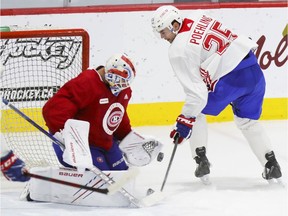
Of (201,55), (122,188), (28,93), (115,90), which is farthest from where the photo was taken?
(28,93)

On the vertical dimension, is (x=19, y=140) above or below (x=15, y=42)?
below

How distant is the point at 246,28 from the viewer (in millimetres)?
5730

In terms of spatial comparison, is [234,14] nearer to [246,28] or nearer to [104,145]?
[246,28]

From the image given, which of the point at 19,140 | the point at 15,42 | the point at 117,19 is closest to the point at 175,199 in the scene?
the point at 19,140

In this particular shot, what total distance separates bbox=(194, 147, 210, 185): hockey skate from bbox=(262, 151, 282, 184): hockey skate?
0.27 m

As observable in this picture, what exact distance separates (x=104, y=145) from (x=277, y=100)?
6.71 feet

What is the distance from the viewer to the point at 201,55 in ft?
13.7

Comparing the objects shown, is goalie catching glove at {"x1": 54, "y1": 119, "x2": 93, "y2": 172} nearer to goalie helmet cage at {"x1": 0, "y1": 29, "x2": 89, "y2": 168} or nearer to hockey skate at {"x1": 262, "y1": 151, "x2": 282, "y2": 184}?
goalie helmet cage at {"x1": 0, "y1": 29, "x2": 89, "y2": 168}

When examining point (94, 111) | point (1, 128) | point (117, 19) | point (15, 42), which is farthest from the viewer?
point (117, 19)

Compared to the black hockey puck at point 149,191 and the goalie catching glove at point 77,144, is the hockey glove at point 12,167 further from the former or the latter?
the black hockey puck at point 149,191

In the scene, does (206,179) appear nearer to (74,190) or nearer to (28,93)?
(74,190)

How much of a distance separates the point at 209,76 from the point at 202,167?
0.46m

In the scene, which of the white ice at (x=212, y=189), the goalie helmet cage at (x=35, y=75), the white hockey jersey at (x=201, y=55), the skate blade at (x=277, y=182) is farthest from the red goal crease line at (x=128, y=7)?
the skate blade at (x=277, y=182)

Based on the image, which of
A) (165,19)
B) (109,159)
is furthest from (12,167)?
(165,19)
